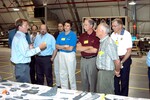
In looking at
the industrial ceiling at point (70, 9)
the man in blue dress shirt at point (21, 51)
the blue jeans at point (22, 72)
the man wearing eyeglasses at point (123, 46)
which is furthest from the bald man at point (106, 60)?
the industrial ceiling at point (70, 9)

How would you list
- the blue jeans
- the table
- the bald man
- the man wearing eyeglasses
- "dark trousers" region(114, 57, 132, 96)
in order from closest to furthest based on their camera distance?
1. the table
2. the bald man
3. the blue jeans
4. the man wearing eyeglasses
5. "dark trousers" region(114, 57, 132, 96)

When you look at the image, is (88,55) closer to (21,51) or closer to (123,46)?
(123,46)

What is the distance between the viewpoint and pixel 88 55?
13.2 feet

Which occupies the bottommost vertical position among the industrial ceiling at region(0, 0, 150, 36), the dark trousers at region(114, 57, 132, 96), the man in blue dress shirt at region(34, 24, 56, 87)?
the dark trousers at region(114, 57, 132, 96)

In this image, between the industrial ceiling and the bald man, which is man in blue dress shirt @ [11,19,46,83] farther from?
the industrial ceiling

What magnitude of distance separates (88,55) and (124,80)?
89 centimetres

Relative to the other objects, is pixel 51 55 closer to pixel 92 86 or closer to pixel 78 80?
pixel 92 86

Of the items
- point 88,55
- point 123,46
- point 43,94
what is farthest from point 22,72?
point 123,46

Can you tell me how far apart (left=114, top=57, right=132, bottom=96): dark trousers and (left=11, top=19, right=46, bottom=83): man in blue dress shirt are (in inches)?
66.2

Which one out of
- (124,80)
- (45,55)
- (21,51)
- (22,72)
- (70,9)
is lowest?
(124,80)

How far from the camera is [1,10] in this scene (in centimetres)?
2447

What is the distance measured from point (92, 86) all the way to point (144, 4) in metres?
15.4

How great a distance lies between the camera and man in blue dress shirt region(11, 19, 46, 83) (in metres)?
3.39

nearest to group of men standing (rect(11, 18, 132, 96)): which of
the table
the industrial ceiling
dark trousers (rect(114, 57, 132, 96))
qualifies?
dark trousers (rect(114, 57, 132, 96))
